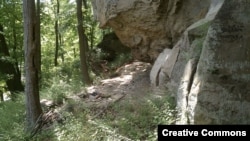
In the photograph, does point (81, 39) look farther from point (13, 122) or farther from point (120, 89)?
point (13, 122)

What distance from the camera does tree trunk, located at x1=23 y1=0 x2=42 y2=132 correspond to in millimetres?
8328

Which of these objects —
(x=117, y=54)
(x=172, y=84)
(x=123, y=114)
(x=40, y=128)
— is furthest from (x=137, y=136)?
(x=117, y=54)

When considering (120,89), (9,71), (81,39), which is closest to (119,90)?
(120,89)

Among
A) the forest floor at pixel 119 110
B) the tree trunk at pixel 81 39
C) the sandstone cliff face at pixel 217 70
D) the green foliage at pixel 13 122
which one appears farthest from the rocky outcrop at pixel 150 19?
the green foliage at pixel 13 122

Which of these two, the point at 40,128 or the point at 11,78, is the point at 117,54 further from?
the point at 40,128

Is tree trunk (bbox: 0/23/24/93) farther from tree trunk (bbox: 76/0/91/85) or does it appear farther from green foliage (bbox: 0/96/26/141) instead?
tree trunk (bbox: 76/0/91/85)

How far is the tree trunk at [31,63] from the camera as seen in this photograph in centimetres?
833

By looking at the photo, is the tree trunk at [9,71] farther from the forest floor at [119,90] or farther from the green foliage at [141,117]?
the green foliage at [141,117]

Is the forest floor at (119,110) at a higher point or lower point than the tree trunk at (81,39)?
lower

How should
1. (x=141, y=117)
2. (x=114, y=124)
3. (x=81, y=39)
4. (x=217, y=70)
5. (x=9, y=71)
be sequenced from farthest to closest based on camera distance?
(x=9, y=71) → (x=81, y=39) → (x=114, y=124) → (x=141, y=117) → (x=217, y=70)

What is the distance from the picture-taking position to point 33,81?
872 centimetres

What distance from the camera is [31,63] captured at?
8.55 metres

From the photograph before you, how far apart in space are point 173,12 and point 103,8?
8.97 ft

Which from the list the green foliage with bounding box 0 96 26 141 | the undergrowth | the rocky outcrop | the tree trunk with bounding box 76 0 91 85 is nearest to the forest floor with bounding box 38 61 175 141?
the undergrowth
